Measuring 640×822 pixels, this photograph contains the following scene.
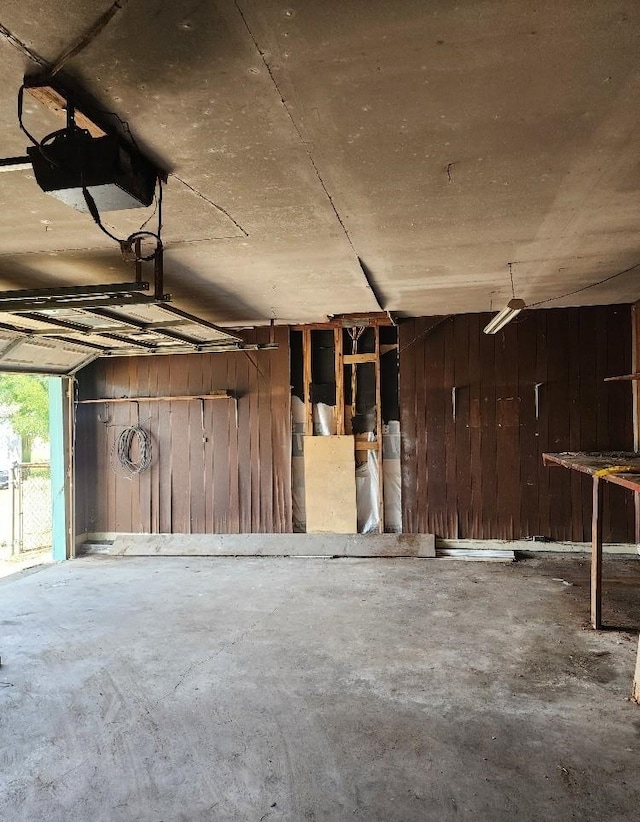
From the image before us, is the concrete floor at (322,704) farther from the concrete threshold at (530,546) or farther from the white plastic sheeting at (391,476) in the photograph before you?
the white plastic sheeting at (391,476)

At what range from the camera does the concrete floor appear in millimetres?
2342

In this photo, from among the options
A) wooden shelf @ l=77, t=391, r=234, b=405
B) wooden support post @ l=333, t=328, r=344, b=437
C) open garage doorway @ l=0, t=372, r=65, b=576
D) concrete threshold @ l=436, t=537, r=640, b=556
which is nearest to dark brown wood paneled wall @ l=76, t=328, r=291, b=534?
wooden shelf @ l=77, t=391, r=234, b=405

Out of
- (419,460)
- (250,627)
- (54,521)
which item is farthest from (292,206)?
(54,521)

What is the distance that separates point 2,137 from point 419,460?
5365 millimetres

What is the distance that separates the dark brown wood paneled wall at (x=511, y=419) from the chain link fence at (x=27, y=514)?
4.91 m

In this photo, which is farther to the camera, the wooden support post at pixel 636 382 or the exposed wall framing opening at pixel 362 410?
the exposed wall framing opening at pixel 362 410

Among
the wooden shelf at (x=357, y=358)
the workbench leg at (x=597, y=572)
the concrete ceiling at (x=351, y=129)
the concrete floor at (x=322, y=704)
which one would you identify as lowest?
the concrete floor at (x=322, y=704)

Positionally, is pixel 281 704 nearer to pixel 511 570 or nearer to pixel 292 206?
pixel 292 206

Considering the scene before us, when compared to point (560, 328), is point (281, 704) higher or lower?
lower

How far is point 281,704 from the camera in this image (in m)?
3.09

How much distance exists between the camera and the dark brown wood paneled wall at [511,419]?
623cm

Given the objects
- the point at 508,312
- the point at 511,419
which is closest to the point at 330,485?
the point at 511,419

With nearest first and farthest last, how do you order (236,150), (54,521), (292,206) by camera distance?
(236,150) → (292,206) → (54,521)

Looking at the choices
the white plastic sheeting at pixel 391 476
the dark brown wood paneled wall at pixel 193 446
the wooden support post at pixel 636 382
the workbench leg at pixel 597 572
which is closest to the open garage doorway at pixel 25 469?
the dark brown wood paneled wall at pixel 193 446
